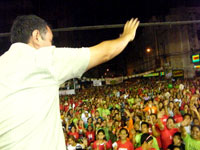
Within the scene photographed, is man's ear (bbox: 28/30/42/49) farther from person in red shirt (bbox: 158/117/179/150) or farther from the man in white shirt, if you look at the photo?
person in red shirt (bbox: 158/117/179/150)

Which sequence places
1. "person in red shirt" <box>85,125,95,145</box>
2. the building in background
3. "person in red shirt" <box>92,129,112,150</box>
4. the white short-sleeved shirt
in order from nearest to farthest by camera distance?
the white short-sleeved shirt
"person in red shirt" <box>92,129,112,150</box>
"person in red shirt" <box>85,125,95,145</box>
the building in background

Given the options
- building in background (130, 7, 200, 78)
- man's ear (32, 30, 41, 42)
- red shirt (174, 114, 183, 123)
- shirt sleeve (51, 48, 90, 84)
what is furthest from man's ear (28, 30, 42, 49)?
building in background (130, 7, 200, 78)

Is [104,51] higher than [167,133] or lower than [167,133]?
higher

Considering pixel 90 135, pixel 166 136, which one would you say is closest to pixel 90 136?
pixel 90 135

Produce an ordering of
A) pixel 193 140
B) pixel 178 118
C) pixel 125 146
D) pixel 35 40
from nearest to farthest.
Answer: pixel 35 40 → pixel 193 140 → pixel 125 146 → pixel 178 118

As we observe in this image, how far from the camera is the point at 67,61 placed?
3.45ft

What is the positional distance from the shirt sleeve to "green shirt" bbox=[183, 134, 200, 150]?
4.83m

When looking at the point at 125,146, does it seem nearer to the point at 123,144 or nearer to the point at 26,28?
the point at 123,144

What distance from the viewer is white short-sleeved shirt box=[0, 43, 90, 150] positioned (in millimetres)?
1021

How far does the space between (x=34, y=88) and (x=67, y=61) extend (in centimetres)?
26

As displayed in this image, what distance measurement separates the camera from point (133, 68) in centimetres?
5091

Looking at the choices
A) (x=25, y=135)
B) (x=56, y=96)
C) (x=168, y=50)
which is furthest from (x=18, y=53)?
(x=168, y=50)

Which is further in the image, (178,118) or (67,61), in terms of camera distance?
(178,118)

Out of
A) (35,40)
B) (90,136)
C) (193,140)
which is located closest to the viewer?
(35,40)
